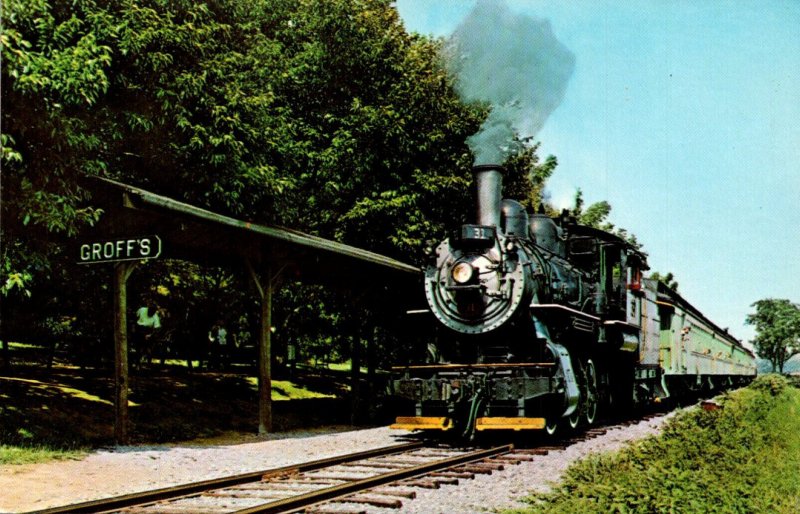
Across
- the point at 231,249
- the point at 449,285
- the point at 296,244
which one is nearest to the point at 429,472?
the point at 449,285

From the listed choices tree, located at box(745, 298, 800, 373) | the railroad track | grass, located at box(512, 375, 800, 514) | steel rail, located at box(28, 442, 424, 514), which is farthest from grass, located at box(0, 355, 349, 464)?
tree, located at box(745, 298, 800, 373)

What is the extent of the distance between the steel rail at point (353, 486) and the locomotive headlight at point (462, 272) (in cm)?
281

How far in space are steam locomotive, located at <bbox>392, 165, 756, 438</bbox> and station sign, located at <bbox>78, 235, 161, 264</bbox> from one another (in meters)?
4.37

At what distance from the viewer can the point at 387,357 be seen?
26.9 m

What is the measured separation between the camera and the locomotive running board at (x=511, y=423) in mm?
11375

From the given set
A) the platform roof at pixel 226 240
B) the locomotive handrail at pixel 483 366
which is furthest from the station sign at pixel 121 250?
the locomotive handrail at pixel 483 366

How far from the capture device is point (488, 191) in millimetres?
12820

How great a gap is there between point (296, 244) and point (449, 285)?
2.94 metres

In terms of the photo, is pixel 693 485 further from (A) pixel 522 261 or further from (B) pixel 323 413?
(B) pixel 323 413

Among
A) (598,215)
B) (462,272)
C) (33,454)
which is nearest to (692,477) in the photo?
(462,272)

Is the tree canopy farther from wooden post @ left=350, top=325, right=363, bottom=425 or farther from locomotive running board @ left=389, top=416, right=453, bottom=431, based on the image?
locomotive running board @ left=389, top=416, right=453, bottom=431

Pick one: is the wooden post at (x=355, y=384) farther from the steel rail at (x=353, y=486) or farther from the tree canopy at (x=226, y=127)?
the steel rail at (x=353, y=486)

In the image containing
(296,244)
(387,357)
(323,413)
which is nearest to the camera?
(296,244)

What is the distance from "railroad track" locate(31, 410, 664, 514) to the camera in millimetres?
6824
